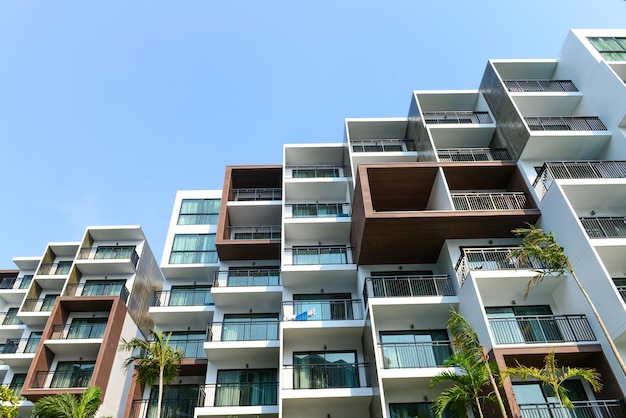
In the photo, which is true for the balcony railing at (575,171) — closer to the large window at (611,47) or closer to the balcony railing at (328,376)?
the large window at (611,47)

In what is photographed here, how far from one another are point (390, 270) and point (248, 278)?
736 cm

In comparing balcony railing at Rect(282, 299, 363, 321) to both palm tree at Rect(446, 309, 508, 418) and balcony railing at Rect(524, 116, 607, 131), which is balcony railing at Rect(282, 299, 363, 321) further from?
balcony railing at Rect(524, 116, 607, 131)

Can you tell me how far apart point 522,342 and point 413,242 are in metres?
5.68

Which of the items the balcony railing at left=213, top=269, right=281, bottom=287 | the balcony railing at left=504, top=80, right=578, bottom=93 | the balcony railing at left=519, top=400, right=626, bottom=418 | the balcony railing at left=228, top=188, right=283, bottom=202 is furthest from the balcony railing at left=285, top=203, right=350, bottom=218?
the balcony railing at left=519, top=400, right=626, bottom=418

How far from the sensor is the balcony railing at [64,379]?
2084 cm

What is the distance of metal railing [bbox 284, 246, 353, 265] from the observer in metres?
20.7

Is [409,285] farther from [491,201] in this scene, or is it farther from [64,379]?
[64,379]

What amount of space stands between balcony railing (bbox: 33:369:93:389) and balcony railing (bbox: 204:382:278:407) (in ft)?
24.2

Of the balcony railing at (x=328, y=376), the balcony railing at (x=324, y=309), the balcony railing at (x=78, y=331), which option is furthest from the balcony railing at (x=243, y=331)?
the balcony railing at (x=78, y=331)

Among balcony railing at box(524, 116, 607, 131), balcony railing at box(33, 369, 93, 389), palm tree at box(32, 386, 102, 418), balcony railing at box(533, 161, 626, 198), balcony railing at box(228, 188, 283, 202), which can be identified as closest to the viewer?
palm tree at box(32, 386, 102, 418)

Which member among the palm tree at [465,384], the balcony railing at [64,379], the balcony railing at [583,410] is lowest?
the balcony railing at [583,410]

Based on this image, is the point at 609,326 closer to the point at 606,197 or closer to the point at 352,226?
the point at 606,197

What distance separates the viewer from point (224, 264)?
22938 millimetres

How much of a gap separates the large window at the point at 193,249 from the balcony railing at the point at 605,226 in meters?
18.3
